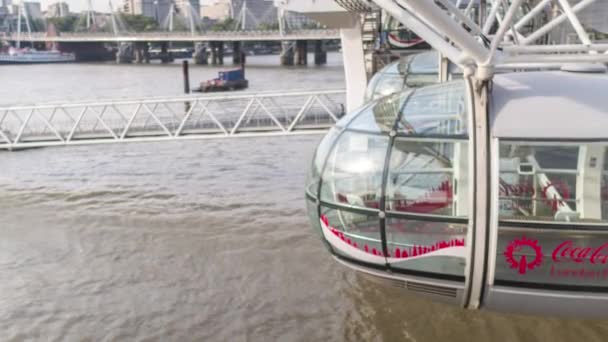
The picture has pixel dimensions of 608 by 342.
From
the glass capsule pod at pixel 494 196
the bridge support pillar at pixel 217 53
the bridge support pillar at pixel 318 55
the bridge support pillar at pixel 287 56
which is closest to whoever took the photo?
the glass capsule pod at pixel 494 196

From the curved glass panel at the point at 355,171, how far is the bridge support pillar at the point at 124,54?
9764cm

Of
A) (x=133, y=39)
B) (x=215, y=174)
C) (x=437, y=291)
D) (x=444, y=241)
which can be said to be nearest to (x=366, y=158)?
(x=444, y=241)

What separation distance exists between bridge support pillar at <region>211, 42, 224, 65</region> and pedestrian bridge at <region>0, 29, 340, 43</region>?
278cm

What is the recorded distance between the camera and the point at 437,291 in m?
5.88

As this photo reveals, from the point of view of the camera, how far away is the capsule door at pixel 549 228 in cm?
534

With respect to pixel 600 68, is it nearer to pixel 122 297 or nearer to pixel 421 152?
pixel 421 152

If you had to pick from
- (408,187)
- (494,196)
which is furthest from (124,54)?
(494,196)

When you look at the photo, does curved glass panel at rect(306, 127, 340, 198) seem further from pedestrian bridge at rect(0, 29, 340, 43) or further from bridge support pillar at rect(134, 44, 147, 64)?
bridge support pillar at rect(134, 44, 147, 64)

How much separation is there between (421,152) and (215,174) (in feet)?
42.1

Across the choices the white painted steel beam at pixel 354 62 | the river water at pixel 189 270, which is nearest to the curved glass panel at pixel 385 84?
the white painted steel beam at pixel 354 62

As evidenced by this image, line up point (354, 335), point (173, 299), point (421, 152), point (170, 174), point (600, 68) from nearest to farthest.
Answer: point (421, 152)
point (600, 68)
point (354, 335)
point (173, 299)
point (170, 174)

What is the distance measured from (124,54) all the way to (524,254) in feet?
330

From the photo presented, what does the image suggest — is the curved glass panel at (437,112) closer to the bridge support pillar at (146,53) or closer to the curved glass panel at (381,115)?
the curved glass panel at (381,115)

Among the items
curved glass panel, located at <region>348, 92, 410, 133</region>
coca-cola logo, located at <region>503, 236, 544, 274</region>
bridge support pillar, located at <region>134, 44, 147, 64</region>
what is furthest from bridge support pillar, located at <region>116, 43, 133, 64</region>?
coca-cola logo, located at <region>503, 236, 544, 274</region>
